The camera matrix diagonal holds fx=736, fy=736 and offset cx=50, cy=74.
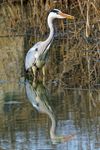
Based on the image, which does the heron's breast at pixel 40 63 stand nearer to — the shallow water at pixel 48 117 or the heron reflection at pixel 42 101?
the heron reflection at pixel 42 101

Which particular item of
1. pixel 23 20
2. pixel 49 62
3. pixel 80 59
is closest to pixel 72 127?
pixel 80 59

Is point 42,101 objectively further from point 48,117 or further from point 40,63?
point 40,63

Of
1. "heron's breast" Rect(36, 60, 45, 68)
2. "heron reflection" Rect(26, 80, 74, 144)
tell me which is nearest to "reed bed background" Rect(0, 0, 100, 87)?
"heron's breast" Rect(36, 60, 45, 68)

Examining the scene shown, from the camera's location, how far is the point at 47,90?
11188 mm

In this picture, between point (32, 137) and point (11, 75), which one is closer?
point (32, 137)

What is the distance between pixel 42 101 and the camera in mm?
10383

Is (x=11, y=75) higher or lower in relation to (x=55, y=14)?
lower

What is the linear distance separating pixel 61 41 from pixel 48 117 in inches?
261

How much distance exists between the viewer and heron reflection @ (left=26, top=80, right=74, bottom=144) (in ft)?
26.2

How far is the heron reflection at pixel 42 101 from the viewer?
7.97 m

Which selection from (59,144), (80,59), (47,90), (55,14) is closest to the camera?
(59,144)

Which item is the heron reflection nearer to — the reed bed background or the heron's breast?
the reed bed background

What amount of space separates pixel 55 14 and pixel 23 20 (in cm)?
Result: 496

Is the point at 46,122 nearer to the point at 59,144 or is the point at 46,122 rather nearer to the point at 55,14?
the point at 59,144
